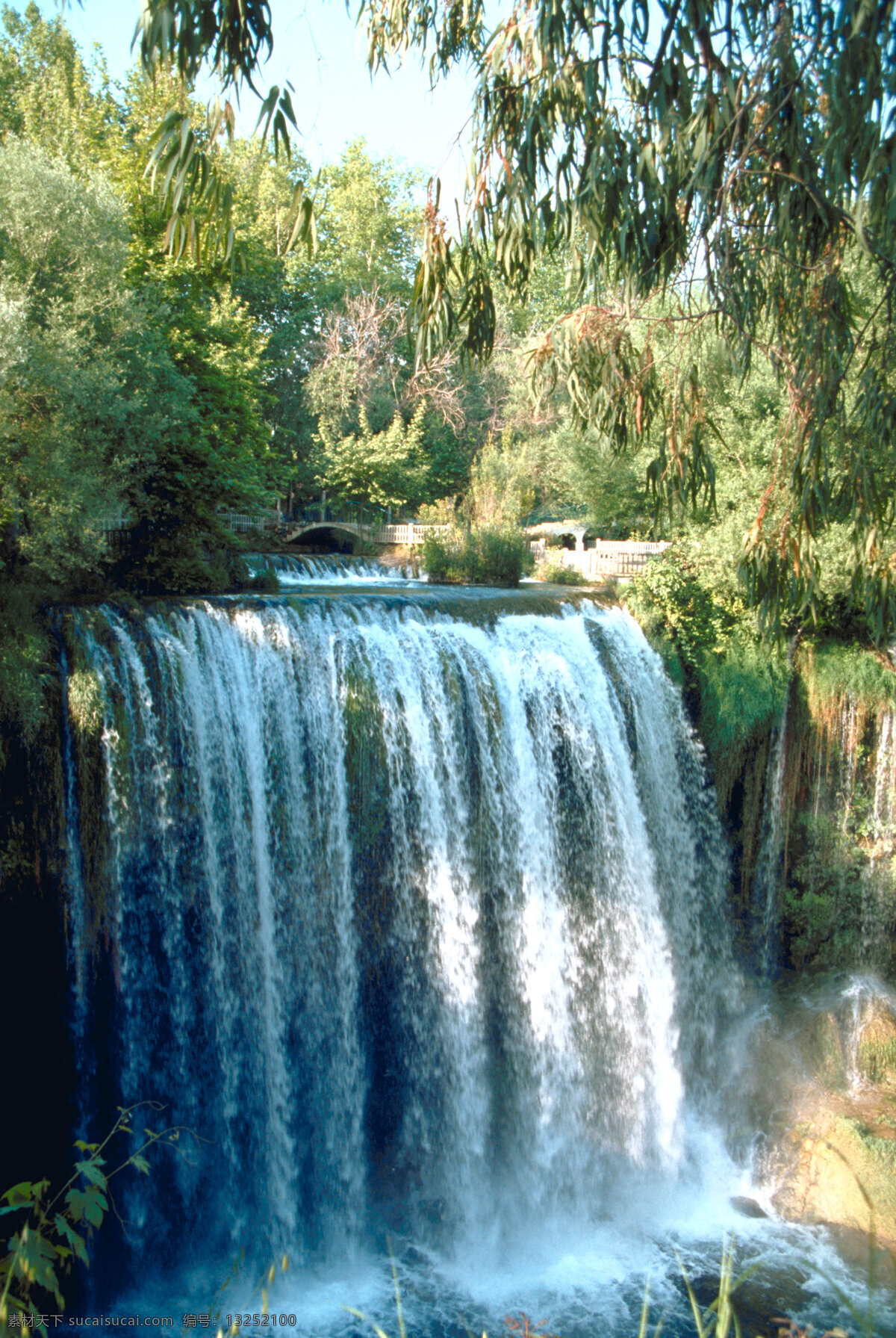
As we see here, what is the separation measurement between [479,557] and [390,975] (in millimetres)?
7723

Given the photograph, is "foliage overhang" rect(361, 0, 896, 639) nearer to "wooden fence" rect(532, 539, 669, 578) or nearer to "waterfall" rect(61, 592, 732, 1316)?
"waterfall" rect(61, 592, 732, 1316)

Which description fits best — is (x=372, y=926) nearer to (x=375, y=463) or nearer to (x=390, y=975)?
(x=390, y=975)

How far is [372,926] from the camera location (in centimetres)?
865

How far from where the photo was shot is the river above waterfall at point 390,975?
7.48 metres

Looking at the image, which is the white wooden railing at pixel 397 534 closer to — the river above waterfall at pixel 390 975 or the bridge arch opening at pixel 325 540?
the bridge arch opening at pixel 325 540

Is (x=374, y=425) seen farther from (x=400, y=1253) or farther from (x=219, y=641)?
(x=400, y=1253)

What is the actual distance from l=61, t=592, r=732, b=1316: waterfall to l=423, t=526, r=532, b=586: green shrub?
14.1ft

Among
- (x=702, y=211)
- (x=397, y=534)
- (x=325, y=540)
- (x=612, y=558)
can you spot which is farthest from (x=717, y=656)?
(x=325, y=540)

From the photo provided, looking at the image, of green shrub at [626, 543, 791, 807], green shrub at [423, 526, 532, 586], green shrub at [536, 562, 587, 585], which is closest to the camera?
green shrub at [626, 543, 791, 807]

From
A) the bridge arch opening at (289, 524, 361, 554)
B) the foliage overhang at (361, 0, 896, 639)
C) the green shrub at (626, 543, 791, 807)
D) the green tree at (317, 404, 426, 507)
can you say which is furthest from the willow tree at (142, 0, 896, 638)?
the green tree at (317, 404, 426, 507)

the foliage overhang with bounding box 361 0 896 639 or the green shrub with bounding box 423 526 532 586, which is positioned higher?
the foliage overhang with bounding box 361 0 896 639

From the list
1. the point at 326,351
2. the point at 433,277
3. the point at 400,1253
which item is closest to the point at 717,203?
the point at 433,277

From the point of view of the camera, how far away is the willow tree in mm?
4609

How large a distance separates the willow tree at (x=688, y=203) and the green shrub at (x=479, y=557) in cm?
796
